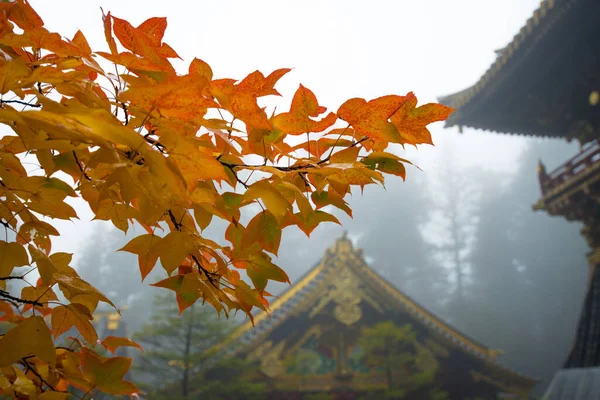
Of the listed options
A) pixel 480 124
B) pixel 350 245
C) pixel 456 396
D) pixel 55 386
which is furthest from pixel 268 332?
pixel 55 386

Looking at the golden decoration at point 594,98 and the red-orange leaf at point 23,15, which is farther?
the golden decoration at point 594,98

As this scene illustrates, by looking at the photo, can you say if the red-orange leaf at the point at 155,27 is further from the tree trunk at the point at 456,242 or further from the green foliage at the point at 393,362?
the tree trunk at the point at 456,242

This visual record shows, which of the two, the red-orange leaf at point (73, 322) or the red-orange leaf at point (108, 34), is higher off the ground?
the red-orange leaf at point (108, 34)

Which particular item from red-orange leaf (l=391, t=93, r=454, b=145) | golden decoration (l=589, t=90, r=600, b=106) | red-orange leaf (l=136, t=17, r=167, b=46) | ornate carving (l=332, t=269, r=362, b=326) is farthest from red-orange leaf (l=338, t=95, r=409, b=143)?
golden decoration (l=589, t=90, r=600, b=106)

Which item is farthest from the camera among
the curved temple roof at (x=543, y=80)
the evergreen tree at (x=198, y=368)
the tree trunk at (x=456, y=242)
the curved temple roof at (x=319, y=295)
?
the tree trunk at (x=456, y=242)

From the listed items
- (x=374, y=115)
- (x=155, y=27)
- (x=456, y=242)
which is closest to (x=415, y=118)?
(x=374, y=115)

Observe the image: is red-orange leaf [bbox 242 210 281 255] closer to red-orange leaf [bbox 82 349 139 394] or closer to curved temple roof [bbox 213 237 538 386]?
red-orange leaf [bbox 82 349 139 394]

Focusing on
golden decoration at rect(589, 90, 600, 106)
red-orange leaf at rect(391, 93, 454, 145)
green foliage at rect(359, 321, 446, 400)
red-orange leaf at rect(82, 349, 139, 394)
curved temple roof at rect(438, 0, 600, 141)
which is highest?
curved temple roof at rect(438, 0, 600, 141)

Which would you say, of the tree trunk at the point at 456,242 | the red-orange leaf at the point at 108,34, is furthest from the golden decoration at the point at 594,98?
the tree trunk at the point at 456,242

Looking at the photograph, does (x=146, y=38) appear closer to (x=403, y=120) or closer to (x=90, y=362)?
(x=403, y=120)

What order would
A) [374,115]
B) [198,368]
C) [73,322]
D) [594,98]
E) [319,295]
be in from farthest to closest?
[319,295]
[198,368]
[594,98]
[73,322]
[374,115]

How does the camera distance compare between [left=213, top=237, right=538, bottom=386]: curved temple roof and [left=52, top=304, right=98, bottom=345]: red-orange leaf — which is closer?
[left=52, top=304, right=98, bottom=345]: red-orange leaf

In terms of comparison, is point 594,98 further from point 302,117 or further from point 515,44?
point 302,117

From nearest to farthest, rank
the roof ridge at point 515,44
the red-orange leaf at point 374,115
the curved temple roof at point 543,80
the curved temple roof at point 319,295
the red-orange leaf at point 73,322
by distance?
the red-orange leaf at point 374,115 < the red-orange leaf at point 73,322 < the roof ridge at point 515,44 < the curved temple roof at point 543,80 < the curved temple roof at point 319,295
